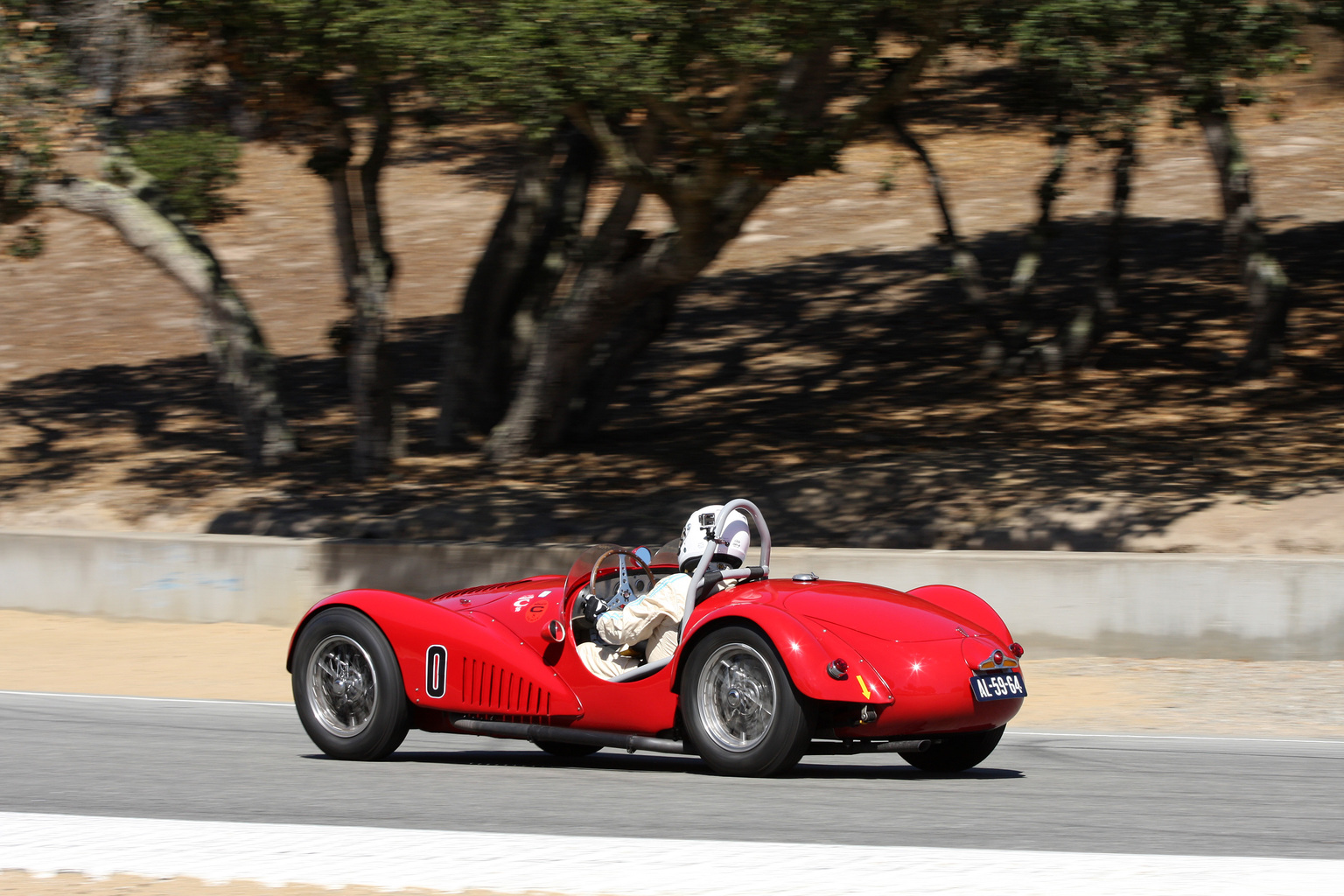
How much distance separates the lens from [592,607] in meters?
7.73

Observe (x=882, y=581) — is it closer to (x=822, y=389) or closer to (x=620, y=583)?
(x=620, y=583)

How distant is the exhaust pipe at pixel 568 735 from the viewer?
718 centimetres

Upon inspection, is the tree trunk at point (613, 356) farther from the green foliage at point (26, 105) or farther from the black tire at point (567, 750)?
the black tire at point (567, 750)

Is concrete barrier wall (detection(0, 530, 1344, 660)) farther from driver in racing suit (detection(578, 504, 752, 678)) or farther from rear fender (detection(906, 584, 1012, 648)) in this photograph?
driver in racing suit (detection(578, 504, 752, 678))

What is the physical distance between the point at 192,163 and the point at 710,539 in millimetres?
12779

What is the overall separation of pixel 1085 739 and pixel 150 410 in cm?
1807

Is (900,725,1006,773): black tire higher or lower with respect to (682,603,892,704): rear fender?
lower

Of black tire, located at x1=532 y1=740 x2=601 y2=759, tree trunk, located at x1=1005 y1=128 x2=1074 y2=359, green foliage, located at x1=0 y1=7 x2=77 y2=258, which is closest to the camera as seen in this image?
black tire, located at x1=532 y1=740 x2=601 y2=759

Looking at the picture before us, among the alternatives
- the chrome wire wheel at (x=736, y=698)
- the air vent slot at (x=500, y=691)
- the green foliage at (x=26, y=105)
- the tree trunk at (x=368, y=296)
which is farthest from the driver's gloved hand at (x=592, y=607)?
the green foliage at (x=26, y=105)

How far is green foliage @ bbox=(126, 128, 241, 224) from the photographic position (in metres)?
18.4

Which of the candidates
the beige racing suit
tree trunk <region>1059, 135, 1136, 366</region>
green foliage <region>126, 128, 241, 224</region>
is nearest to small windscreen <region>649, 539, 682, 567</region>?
the beige racing suit

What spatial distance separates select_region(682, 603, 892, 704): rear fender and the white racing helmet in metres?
0.61

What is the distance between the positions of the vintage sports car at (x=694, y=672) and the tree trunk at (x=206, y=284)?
12399mm

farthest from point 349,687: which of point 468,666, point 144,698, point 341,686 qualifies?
point 144,698
